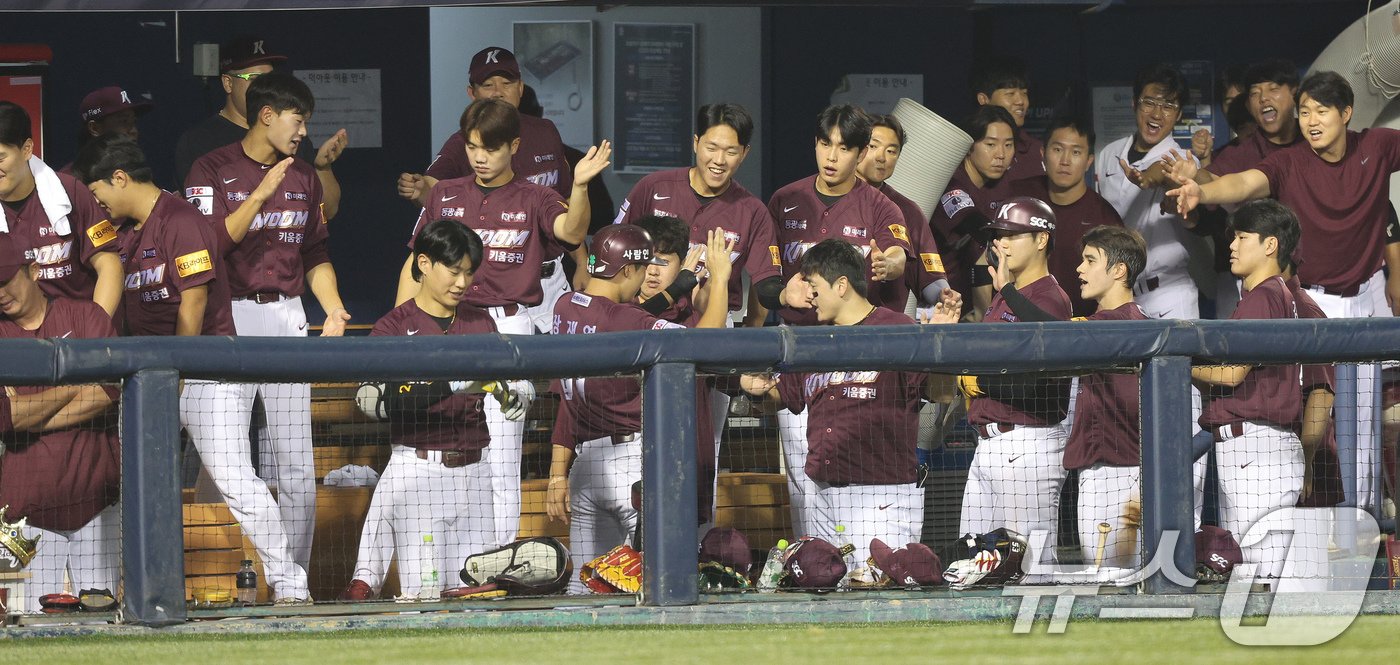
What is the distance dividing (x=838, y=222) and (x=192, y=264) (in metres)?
1.94

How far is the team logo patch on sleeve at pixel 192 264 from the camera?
15.1ft

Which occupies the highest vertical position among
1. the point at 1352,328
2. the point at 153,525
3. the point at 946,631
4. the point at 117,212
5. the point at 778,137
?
the point at 778,137

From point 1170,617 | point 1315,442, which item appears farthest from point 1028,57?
point 1170,617

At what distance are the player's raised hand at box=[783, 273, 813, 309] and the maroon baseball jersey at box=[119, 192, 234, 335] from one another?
1.62 meters

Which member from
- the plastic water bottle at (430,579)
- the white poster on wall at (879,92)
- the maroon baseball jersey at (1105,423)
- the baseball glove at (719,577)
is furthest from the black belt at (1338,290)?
the plastic water bottle at (430,579)

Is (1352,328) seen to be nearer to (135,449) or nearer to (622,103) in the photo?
(135,449)

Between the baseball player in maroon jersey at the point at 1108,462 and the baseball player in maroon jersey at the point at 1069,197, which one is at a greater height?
the baseball player in maroon jersey at the point at 1069,197

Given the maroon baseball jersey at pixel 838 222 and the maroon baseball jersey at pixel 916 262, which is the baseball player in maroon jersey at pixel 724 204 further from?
the maroon baseball jersey at pixel 916 262

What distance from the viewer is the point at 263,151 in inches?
205

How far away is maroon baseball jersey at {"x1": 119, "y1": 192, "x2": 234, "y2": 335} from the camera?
4625 millimetres

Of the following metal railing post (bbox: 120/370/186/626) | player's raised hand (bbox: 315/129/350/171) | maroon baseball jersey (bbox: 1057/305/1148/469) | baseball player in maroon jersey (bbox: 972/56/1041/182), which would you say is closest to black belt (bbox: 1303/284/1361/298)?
baseball player in maroon jersey (bbox: 972/56/1041/182)

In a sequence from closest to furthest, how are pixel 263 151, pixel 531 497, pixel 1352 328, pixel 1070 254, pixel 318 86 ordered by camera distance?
pixel 1352 328 → pixel 531 497 → pixel 263 151 → pixel 1070 254 → pixel 318 86

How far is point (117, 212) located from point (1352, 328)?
332cm

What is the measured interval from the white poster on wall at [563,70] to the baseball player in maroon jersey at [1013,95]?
153 centimetres
